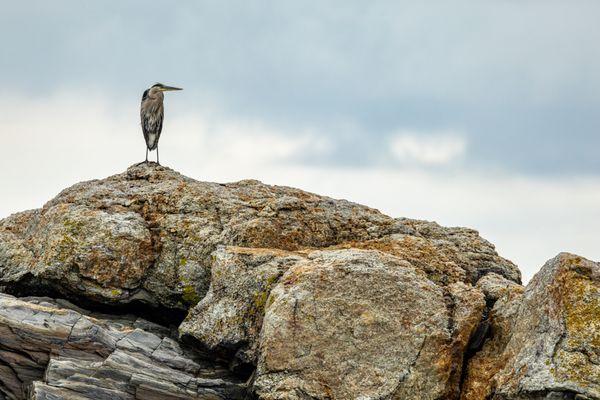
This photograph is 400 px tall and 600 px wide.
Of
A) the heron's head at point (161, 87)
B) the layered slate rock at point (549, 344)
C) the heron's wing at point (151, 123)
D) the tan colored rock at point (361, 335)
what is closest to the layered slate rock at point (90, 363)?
the tan colored rock at point (361, 335)

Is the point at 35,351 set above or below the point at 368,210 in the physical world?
below

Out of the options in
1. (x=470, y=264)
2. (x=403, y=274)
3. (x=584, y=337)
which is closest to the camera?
(x=584, y=337)

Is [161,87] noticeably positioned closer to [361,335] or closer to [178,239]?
[178,239]

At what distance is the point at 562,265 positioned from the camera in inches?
515

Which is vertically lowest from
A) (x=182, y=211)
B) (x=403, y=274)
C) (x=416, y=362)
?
(x=416, y=362)

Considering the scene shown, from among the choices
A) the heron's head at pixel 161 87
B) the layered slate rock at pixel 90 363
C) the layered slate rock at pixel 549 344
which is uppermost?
the heron's head at pixel 161 87

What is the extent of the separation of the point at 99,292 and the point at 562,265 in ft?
32.4

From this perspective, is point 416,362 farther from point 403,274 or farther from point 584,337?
point 584,337

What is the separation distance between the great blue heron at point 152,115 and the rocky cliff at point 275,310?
438 inches

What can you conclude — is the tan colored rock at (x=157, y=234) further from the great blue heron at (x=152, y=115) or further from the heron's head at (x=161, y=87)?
the heron's head at (x=161, y=87)

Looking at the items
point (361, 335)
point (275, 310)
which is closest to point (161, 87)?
point (275, 310)

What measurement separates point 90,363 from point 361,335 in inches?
200

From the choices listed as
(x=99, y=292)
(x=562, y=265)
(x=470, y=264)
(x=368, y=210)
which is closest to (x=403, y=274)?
(x=562, y=265)

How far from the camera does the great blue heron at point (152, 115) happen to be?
29688 millimetres
